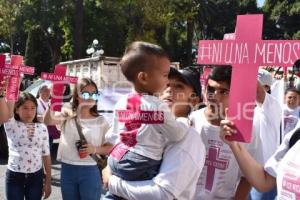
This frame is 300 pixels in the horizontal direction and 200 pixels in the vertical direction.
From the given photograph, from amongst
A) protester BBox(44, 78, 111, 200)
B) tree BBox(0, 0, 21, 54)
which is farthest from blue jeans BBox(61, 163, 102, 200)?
tree BBox(0, 0, 21, 54)

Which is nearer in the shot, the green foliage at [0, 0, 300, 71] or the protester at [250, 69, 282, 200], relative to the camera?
the protester at [250, 69, 282, 200]

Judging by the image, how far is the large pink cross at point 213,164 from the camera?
2.60 meters

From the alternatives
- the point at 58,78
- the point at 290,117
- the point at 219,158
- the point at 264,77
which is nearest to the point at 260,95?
the point at 219,158

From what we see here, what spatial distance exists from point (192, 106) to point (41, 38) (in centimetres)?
3733

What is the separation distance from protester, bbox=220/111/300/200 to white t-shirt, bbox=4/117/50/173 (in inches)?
95.4

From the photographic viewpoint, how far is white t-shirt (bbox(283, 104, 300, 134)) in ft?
18.9

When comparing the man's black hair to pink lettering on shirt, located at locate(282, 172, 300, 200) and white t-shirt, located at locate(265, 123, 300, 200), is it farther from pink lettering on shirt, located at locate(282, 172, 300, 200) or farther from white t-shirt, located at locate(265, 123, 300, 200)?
pink lettering on shirt, located at locate(282, 172, 300, 200)

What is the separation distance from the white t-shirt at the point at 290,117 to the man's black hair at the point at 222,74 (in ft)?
10.4

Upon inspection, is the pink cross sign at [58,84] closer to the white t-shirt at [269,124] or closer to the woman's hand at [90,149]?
the woman's hand at [90,149]

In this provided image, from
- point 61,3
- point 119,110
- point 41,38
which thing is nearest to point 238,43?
point 119,110

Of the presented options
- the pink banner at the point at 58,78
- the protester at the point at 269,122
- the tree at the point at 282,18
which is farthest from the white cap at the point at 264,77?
the tree at the point at 282,18

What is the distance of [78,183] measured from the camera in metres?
4.06

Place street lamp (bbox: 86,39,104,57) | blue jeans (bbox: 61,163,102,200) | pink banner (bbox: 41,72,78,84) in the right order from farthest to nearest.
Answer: street lamp (bbox: 86,39,104,57) → pink banner (bbox: 41,72,78,84) → blue jeans (bbox: 61,163,102,200)

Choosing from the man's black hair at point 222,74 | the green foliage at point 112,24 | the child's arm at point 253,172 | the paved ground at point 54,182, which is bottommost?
the paved ground at point 54,182
